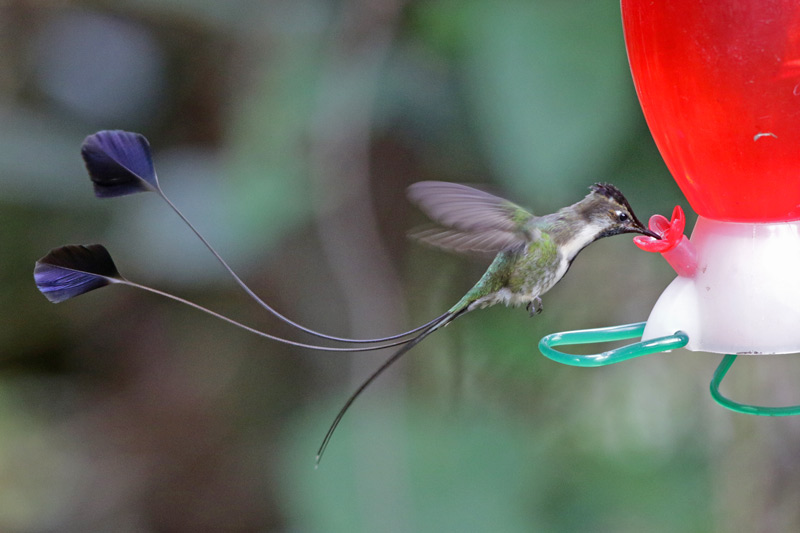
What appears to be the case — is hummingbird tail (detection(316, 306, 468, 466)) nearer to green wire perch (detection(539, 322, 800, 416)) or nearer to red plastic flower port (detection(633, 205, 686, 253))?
green wire perch (detection(539, 322, 800, 416))

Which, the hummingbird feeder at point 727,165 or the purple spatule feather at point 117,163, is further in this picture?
the hummingbird feeder at point 727,165

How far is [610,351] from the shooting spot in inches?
42.0

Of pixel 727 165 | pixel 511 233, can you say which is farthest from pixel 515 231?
pixel 727 165

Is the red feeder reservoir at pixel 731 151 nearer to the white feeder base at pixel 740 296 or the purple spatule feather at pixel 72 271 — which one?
the white feeder base at pixel 740 296

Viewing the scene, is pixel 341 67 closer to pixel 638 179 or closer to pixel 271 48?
pixel 271 48

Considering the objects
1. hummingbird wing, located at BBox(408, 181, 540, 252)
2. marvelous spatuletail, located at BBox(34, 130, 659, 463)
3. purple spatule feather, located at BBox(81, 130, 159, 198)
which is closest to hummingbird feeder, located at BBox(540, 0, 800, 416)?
marvelous spatuletail, located at BBox(34, 130, 659, 463)

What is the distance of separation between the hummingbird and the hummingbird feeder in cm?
9

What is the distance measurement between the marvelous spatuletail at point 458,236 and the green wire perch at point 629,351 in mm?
154

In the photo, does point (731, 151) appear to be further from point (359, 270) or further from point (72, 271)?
point (359, 270)

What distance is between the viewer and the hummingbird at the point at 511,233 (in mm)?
1222

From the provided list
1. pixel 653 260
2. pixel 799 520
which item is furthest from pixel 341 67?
pixel 799 520

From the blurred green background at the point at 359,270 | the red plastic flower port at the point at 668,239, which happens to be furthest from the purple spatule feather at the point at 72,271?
the blurred green background at the point at 359,270

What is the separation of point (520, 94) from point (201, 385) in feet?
6.12

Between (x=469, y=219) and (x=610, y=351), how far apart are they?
0.31 m
